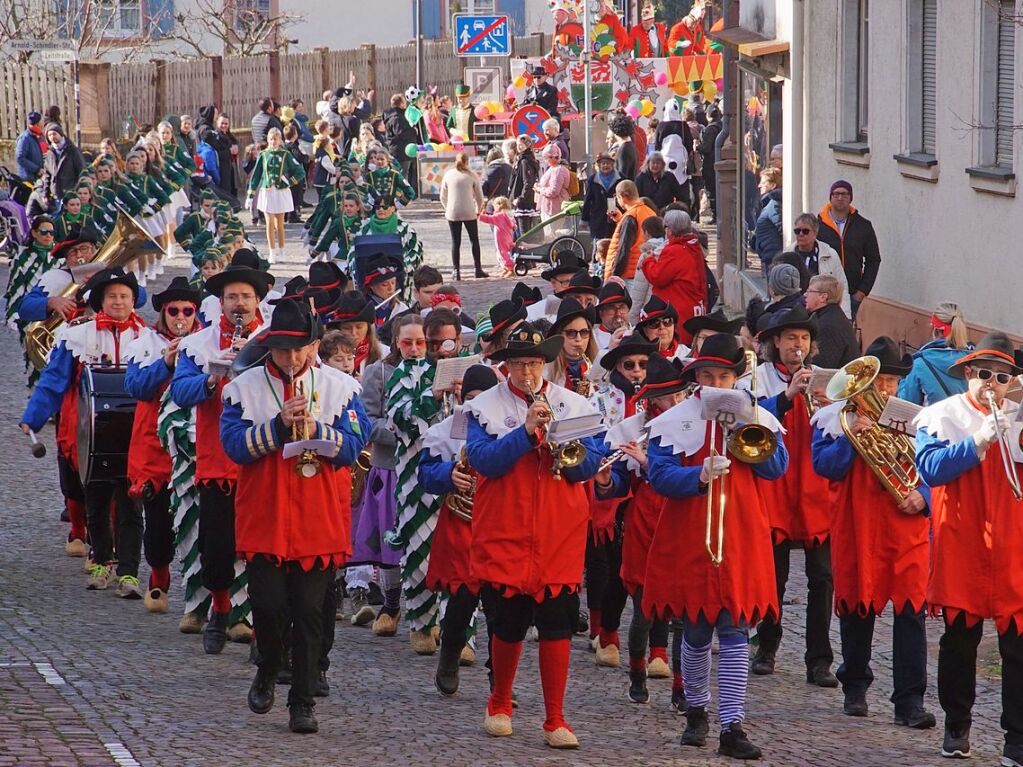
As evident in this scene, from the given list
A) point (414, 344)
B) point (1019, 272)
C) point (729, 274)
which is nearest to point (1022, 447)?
point (414, 344)

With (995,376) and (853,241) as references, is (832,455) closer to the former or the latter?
(995,376)

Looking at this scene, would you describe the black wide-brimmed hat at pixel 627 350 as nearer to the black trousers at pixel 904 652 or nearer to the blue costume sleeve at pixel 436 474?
the blue costume sleeve at pixel 436 474

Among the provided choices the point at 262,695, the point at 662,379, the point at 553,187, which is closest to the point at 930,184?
the point at 662,379

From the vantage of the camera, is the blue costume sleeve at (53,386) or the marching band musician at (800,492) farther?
the blue costume sleeve at (53,386)

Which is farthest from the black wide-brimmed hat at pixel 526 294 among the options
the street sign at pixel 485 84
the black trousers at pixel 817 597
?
the street sign at pixel 485 84

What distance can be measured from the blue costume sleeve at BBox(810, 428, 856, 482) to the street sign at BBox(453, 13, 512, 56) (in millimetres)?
23063

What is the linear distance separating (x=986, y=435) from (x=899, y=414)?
0.72m

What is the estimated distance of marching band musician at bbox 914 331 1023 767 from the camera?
310 inches

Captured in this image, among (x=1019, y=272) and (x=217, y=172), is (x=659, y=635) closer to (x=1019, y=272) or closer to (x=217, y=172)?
(x=1019, y=272)

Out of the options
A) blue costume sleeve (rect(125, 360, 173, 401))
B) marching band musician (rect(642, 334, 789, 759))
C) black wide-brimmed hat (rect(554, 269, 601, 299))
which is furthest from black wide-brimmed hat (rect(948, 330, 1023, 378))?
blue costume sleeve (rect(125, 360, 173, 401))

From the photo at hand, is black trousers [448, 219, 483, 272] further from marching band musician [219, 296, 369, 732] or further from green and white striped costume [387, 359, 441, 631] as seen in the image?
marching band musician [219, 296, 369, 732]

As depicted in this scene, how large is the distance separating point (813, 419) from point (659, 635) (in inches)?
60.1

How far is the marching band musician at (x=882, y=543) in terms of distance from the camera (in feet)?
28.2

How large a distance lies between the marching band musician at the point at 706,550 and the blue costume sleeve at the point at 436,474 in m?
0.99
